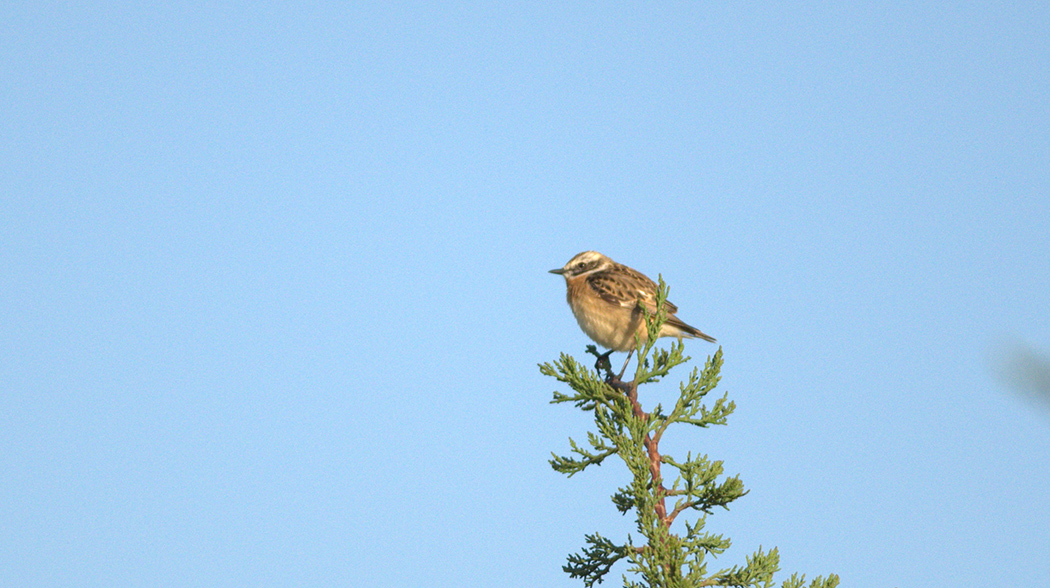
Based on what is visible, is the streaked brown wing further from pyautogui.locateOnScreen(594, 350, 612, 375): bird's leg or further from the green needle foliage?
the green needle foliage

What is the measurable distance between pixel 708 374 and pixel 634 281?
6077 millimetres

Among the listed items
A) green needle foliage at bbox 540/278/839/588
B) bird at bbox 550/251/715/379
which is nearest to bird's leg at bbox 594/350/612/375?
bird at bbox 550/251/715/379

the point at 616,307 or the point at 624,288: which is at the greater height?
the point at 624,288

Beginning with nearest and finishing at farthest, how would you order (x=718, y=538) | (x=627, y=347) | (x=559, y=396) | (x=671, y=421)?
1. (x=718, y=538)
2. (x=671, y=421)
3. (x=559, y=396)
4. (x=627, y=347)

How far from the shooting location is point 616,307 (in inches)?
519

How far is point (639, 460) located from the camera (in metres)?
6.86

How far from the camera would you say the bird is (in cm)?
1302

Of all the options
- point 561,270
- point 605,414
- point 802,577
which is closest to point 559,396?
point 605,414

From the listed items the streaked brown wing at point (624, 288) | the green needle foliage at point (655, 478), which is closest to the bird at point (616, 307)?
the streaked brown wing at point (624, 288)

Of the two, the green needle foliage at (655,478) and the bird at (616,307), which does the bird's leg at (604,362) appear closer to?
the bird at (616,307)

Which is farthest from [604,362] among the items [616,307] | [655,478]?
[655,478]

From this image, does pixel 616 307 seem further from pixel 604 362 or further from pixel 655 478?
pixel 655 478

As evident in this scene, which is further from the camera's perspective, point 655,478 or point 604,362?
point 604,362

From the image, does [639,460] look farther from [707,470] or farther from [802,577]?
[802,577]
